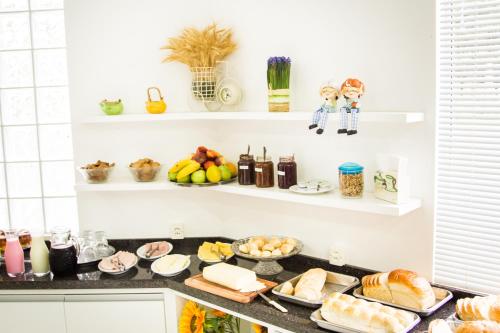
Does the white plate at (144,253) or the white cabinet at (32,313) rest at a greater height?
the white plate at (144,253)

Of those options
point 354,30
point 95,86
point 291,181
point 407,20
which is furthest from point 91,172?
point 407,20

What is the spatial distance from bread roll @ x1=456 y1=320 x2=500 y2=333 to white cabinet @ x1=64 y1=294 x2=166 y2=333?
60.9 inches

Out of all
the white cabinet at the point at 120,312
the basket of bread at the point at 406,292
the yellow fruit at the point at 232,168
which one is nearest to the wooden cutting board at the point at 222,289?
the white cabinet at the point at 120,312

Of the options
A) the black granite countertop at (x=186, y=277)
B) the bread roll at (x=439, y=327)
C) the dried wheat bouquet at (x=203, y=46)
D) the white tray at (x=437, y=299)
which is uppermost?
the dried wheat bouquet at (x=203, y=46)

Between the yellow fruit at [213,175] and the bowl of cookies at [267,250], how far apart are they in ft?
1.30

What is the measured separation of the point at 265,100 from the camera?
307 centimetres

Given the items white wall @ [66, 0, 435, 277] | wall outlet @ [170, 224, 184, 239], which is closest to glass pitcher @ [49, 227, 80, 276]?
white wall @ [66, 0, 435, 277]

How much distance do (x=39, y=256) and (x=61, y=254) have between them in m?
0.13

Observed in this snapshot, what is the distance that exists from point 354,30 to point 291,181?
0.86m

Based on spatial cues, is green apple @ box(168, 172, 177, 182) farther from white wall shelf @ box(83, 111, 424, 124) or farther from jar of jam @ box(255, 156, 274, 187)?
jar of jam @ box(255, 156, 274, 187)

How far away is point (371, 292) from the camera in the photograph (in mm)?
2383

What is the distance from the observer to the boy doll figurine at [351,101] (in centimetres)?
247

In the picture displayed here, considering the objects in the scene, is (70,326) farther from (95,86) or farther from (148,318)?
(95,86)

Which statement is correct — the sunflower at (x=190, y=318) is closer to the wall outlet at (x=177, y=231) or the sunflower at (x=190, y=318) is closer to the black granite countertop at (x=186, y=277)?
the black granite countertop at (x=186, y=277)
